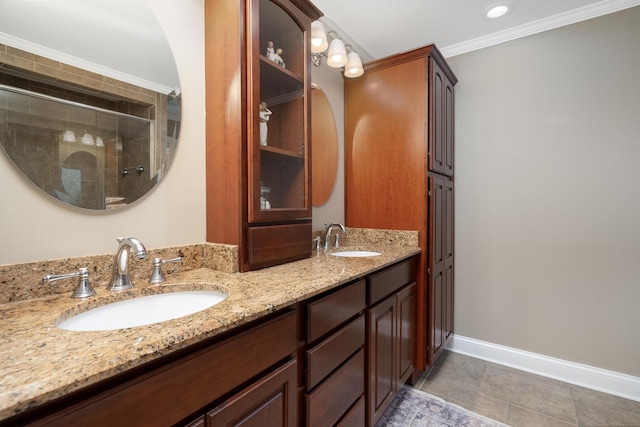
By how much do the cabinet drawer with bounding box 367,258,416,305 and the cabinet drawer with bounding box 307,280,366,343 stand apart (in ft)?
0.25

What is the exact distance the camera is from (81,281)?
0.88m

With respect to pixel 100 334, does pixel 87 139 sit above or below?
above

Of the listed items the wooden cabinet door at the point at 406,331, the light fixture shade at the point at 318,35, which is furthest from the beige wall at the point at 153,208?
the wooden cabinet door at the point at 406,331

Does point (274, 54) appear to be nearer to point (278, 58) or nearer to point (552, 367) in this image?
point (278, 58)

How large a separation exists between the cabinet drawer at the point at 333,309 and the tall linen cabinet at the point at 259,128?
0.34 metres

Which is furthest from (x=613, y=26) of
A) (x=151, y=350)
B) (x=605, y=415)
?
(x=151, y=350)

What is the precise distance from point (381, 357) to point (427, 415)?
56 centimetres

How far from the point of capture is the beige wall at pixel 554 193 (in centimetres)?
186

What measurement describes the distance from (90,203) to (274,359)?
80cm

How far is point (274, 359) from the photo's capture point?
85cm

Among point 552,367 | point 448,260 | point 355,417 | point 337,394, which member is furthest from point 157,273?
point 552,367

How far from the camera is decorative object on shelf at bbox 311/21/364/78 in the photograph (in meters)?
1.67

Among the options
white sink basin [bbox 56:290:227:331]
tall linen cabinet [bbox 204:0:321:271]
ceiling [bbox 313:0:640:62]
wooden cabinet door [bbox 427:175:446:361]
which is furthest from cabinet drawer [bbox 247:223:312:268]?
ceiling [bbox 313:0:640:62]

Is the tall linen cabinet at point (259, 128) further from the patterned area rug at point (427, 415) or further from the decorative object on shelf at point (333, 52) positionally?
the patterned area rug at point (427, 415)
